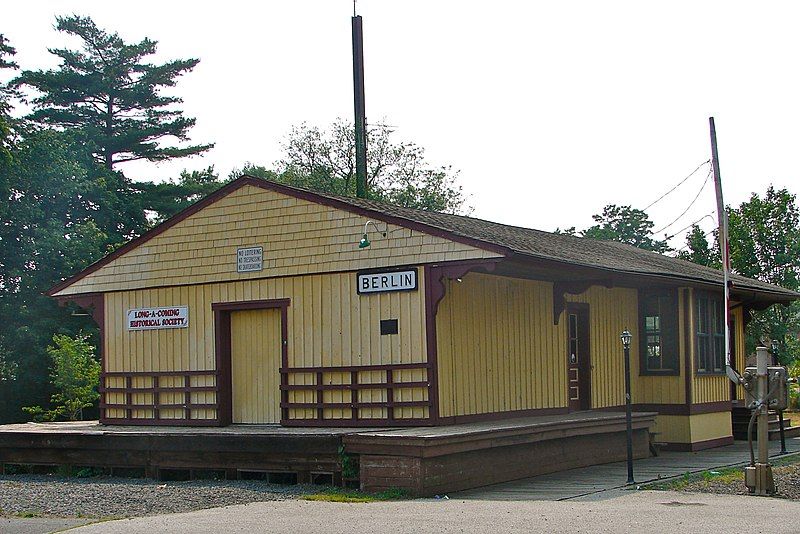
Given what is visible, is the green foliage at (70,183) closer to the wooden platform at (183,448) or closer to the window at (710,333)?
the wooden platform at (183,448)

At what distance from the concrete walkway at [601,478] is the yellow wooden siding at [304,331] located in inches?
79.4

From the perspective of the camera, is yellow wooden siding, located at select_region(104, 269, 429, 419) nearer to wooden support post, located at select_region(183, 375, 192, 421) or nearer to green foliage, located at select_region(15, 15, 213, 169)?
wooden support post, located at select_region(183, 375, 192, 421)

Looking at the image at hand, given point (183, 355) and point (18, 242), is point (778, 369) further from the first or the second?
point (18, 242)

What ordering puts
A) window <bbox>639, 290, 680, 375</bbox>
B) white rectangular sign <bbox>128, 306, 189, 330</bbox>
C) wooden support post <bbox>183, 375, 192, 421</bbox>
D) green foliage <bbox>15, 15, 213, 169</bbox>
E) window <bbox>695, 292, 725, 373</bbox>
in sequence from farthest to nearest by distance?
green foliage <bbox>15, 15, 213, 169</bbox> < window <bbox>695, 292, 725, 373</bbox> < window <bbox>639, 290, 680, 375</bbox> < white rectangular sign <bbox>128, 306, 189, 330</bbox> < wooden support post <bbox>183, 375, 192, 421</bbox>

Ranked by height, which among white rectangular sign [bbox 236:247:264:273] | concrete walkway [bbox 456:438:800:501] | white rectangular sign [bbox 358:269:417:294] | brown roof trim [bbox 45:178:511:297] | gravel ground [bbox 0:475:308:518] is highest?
brown roof trim [bbox 45:178:511:297]

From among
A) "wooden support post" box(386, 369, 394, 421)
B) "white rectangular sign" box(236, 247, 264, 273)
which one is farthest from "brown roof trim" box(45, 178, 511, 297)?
"wooden support post" box(386, 369, 394, 421)

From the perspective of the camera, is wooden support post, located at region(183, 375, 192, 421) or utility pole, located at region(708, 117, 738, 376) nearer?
wooden support post, located at region(183, 375, 192, 421)

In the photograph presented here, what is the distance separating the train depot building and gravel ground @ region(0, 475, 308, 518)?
57 cm

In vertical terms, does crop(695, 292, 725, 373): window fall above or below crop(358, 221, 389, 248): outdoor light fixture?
below

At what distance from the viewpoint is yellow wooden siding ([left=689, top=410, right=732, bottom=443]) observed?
20.6m

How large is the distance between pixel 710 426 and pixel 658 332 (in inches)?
80.0


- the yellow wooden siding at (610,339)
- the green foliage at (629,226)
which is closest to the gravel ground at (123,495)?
the yellow wooden siding at (610,339)

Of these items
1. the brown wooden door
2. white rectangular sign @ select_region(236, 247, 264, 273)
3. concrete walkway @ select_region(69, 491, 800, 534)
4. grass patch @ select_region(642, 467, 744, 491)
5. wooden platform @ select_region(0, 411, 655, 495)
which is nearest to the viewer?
concrete walkway @ select_region(69, 491, 800, 534)

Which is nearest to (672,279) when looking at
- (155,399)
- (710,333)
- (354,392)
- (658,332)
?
(658,332)
